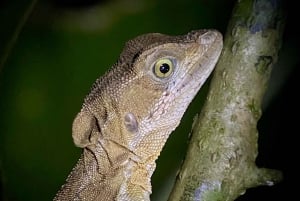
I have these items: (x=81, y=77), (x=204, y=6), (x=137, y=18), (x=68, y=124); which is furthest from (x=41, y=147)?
(x=204, y=6)

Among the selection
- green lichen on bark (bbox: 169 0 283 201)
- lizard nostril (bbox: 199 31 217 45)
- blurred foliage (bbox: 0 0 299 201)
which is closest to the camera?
green lichen on bark (bbox: 169 0 283 201)

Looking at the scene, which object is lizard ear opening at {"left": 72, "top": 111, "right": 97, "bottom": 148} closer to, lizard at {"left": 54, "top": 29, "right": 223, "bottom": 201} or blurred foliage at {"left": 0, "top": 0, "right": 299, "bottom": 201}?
lizard at {"left": 54, "top": 29, "right": 223, "bottom": 201}

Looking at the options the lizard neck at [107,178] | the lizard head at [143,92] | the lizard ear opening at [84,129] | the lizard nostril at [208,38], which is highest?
the lizard nostril at [208,38]

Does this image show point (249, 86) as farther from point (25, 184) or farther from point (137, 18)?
point (25, 184)

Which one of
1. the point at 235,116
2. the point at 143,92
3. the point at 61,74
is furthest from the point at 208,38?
the point at 61,74

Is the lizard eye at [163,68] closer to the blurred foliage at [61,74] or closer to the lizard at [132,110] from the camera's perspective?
the lizard at [132,110]

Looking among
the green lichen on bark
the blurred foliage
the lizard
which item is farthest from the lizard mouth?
the blurred foliage

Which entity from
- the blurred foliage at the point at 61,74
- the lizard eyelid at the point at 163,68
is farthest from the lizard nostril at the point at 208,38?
the blurred foliage at the point at 61,74
